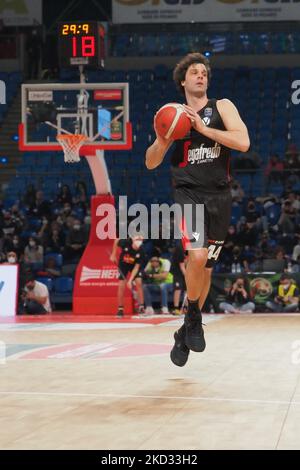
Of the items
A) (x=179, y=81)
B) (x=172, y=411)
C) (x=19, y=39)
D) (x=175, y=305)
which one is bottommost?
(x=175, y=305)

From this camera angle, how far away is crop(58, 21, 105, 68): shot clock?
14812 mm

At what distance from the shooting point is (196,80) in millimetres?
5766

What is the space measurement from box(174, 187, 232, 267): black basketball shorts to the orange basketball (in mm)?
467

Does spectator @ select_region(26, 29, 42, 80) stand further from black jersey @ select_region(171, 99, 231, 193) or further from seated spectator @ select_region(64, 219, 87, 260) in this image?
black jersey @ select_region(171, 99, 231, 193)

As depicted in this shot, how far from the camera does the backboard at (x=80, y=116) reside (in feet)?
49.8

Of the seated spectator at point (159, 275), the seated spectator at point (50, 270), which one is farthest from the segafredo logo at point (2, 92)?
the seated spectator at point (159, 275)

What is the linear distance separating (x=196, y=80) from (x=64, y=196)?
1504 centimetres

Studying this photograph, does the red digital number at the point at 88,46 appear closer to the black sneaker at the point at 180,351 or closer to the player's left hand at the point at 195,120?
the player's left hand at the point at 195,120

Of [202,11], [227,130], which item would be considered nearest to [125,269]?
[227,130]

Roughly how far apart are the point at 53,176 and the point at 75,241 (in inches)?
171

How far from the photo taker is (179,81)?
5910mm

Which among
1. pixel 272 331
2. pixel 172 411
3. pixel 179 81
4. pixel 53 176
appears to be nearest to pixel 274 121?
pixel 53 176

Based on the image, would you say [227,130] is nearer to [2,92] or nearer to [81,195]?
[81,195]
